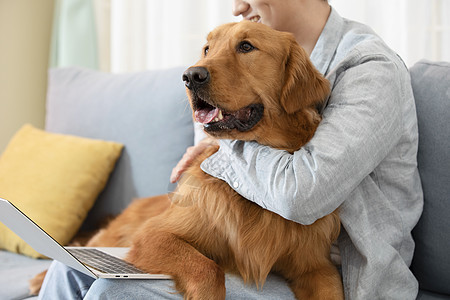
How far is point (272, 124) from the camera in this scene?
1282 millimetres

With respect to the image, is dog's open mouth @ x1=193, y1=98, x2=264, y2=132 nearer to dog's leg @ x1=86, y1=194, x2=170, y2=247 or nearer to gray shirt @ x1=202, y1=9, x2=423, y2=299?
gray shirt @ x1=202, y1=9, x2=423, y2=299

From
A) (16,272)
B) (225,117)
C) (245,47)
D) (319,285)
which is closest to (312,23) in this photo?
(245,47)

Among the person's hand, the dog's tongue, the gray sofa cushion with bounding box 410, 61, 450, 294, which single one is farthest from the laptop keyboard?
the gray sofa cushion with bounding box 410, 61, 450, 294

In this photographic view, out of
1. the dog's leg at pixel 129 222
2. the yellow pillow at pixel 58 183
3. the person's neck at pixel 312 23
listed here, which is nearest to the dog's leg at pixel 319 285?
the dog's leg at pixel 129 222

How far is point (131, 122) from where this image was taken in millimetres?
2146

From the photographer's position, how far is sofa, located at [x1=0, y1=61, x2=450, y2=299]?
4.70ft

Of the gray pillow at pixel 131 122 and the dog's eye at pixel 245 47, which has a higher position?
the dog's eye at pixel 245 47

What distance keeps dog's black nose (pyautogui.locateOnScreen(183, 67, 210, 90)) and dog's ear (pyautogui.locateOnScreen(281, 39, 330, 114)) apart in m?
0.24

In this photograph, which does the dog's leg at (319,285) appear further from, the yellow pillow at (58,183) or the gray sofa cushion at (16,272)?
the yellow pillow at (58,183)

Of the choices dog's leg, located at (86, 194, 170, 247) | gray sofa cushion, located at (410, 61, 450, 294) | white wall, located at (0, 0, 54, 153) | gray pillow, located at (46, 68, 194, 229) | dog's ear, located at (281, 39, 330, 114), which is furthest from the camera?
white wall, located at (0, 0, 54, 153)

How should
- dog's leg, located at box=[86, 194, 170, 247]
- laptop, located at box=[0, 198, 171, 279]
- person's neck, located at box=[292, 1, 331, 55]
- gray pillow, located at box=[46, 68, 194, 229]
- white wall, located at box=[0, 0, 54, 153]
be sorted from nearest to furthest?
laptop, located at box=[0, 198, 171, 279], person's neck, located at box=[292, 1, 331, 55], dog's leg, located at box=[86, 194, 170, 247], gray pillow, located at box=[46, 68, 194, 229], white wall, located at box=[0, 0, 54, 153]

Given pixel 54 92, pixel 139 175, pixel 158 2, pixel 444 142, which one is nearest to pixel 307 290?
pixel 444 142

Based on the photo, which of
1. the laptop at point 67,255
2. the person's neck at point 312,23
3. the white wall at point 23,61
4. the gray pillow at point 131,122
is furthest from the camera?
the white wall at point 23,61

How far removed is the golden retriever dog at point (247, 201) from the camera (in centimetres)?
121
